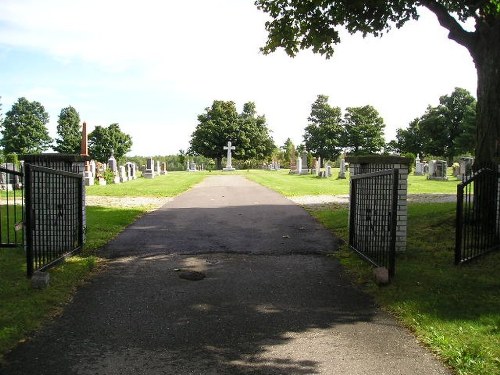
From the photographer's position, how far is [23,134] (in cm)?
8131

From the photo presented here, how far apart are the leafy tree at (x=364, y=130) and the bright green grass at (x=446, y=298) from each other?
73409 millimetres

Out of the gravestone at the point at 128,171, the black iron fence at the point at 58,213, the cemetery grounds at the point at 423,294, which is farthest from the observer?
the gravestone at the point at 128,171

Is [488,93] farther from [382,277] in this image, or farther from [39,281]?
[39,281]

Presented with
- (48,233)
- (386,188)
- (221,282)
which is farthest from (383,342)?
(48,233)

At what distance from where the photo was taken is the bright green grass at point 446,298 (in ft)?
12.0

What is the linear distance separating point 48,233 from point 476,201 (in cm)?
802

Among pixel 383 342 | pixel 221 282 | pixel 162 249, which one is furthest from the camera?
pixel 162 249

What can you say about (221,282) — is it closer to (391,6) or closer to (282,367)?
(282,367)

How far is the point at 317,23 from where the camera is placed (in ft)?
36.5

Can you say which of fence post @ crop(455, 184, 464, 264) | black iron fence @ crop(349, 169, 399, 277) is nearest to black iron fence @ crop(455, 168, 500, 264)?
fence post @ crop(455, 184, 464, 264)

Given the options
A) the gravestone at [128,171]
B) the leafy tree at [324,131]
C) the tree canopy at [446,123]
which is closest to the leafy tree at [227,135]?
the leafy tree at [324,131]

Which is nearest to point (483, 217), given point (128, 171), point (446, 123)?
point (128, 171)

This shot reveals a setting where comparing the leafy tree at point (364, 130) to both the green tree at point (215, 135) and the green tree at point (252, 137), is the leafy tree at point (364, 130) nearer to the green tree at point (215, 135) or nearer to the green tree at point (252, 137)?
the green tree at point (252, 137)

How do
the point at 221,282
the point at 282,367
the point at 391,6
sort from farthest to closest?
1. the point at 391,6
2. the point at 221,282
3. the point at 282,367
